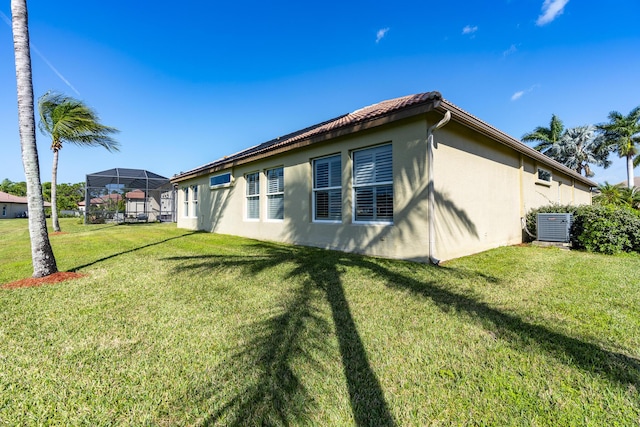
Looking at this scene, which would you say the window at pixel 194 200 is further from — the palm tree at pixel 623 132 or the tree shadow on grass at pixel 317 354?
the palm tree at pixel 623 132

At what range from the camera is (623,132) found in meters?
27.0

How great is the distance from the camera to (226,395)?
1954mm

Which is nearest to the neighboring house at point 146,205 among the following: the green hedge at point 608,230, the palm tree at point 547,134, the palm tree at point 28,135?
the palm tree at point 28,135

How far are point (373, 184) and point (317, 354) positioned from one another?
5.07m

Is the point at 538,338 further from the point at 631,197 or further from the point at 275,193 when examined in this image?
the point at 631,197

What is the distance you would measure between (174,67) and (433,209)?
14239mm

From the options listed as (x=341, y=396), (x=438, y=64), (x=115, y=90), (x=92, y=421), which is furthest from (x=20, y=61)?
(x=438, y=64)

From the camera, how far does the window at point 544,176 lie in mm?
11789

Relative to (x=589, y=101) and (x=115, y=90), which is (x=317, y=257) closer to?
(x=115, y=90)

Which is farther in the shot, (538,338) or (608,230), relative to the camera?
(608,230)

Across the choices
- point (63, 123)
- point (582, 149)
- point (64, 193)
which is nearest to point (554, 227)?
point (63, 123)

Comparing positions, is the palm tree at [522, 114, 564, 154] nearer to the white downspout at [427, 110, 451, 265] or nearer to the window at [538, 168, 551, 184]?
the window at [538, 168, 551, 184]

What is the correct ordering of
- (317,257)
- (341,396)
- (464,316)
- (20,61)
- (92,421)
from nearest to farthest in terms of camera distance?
(92,421), (341,396), (464,316), (20,61), (317,257)

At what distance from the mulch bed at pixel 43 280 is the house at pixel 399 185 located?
5.48 m
